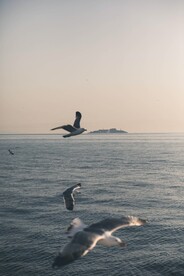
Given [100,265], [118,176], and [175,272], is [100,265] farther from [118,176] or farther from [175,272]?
[118,176]

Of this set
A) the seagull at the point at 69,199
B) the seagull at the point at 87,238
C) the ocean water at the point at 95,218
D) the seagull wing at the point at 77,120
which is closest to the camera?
the seagull at the point at 87,238

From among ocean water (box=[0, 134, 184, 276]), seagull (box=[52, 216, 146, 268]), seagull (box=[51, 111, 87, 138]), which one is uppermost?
seagull (box=[51, 111, 87, 138])

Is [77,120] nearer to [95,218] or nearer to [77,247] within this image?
[77,247]

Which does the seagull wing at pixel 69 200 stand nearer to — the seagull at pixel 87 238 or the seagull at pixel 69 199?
the seagull at pixel 69 199

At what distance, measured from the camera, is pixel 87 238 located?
12188mm

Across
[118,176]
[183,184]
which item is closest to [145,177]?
[118,176]

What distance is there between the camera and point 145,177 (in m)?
88.1

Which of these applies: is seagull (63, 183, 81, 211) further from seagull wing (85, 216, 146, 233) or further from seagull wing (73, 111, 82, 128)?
seagull wing (73, 111, 82, 128)

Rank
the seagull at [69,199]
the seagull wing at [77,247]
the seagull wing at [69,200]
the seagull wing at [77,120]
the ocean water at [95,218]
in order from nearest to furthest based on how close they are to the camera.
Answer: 1. the seagull wing at [77,247]
2. the seagull wing at [69,200]
3. the seagull at [69,199]
4. the seagull wing at [77,120]
5. the ocean water at [95,218]

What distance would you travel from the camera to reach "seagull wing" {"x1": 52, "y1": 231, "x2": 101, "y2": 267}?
10641mm

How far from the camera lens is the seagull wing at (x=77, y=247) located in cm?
1064

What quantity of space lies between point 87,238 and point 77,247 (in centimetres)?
87

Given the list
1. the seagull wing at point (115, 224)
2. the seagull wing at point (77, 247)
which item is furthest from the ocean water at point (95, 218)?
the seagull wing at point (77, 247)

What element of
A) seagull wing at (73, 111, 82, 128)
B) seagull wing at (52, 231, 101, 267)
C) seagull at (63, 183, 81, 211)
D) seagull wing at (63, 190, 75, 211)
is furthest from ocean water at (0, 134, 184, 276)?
seagull wing at (52, 231, 101, 267)
